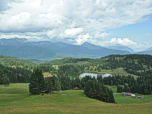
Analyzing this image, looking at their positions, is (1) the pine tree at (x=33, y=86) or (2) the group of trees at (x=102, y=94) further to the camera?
(2) the group of trees at (x=102, y=94)

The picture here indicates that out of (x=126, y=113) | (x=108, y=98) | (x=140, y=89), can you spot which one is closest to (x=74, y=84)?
(x=140, y=89)

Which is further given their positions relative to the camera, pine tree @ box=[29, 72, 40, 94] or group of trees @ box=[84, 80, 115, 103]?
group of trees @ box=[84, 80, 115, 103]

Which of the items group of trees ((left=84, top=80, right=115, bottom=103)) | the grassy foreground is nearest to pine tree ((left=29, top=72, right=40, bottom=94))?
the grassy foreground

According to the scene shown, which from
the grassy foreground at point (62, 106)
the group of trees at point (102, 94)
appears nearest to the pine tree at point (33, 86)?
the grassy foreground at point (62, 106)

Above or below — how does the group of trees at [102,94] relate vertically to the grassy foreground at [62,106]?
below

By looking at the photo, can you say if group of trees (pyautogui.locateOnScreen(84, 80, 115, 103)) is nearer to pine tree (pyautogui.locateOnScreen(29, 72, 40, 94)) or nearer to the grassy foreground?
the grassy foreground

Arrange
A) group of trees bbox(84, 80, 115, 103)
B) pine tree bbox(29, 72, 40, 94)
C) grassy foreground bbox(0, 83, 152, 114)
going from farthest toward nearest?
group of trees bbox(84, 80, 115, 103) < pine tree bbox(29, 72, 40, 94) < grassy foreground bbox(0, 83, 152, 114)

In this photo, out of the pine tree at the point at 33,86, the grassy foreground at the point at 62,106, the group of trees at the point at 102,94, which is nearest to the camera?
the grassy foreground at the point at 62,106

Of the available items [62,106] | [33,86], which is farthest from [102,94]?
[33,86]

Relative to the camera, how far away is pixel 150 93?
12519 cm

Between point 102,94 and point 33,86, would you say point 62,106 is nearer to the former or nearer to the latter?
point 33,86

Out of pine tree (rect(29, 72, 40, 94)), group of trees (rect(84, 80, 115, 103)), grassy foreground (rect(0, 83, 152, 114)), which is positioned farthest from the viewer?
group of trees (rect(84, 80, 115, 103))

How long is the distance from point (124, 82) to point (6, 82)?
163222mm

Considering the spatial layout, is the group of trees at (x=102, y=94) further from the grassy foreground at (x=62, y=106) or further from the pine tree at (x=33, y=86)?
the pine tree at (x=33, y=86)
